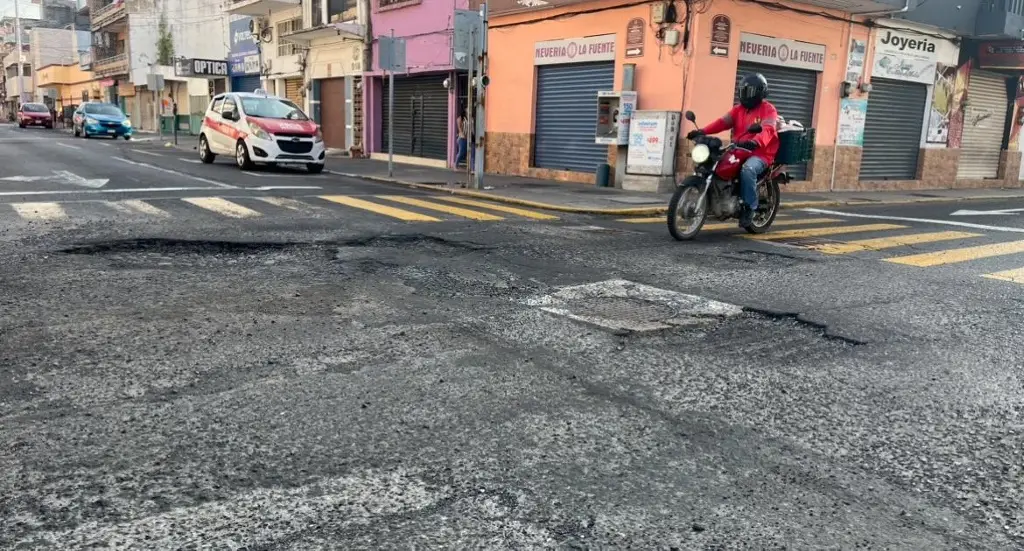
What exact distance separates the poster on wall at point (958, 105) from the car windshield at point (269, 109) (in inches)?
687

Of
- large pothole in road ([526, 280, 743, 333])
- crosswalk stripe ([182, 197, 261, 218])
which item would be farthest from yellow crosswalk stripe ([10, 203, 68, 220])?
large pothole in road ([526, 280, 743, 333])

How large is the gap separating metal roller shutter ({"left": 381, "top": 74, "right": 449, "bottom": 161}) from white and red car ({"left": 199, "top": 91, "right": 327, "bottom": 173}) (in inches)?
206

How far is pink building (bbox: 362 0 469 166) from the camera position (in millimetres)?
21406

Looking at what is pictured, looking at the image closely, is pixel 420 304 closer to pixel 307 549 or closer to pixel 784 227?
pixel 307 549

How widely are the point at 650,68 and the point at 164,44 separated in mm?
41486

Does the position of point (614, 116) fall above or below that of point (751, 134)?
above

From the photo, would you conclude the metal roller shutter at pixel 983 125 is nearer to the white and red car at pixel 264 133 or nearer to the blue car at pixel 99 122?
the white and red car at pixel 264 133

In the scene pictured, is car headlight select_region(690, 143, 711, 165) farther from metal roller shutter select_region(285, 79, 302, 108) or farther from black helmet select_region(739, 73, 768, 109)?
metal roller shutter select_region(285, 79, 302, 108)

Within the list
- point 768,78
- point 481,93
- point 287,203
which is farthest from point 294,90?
point 287,203

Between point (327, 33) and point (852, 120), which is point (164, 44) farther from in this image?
point (852, 120)

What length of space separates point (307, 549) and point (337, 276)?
4075 millimetres

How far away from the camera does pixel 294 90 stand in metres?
30.9

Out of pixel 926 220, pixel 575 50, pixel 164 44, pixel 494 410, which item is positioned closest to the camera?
pixel 494 410

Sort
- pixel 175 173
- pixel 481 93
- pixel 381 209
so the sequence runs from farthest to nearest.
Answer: pixel 175 173
pixel 481 93
pixel 381 209
